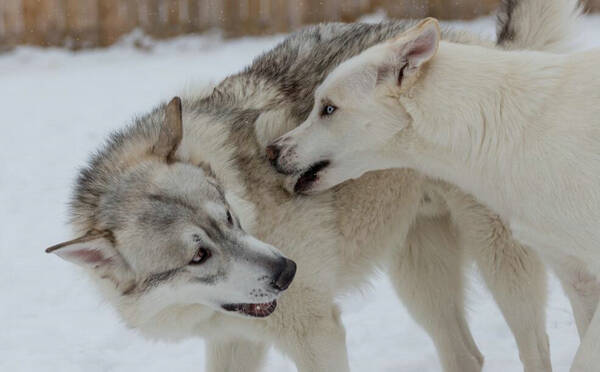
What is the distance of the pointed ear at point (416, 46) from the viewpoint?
3.75m

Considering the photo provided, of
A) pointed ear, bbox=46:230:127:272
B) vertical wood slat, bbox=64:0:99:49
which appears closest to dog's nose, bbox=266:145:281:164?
pointed ear, bbox=46:230:127:272

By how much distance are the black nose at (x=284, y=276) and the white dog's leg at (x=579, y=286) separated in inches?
47.1

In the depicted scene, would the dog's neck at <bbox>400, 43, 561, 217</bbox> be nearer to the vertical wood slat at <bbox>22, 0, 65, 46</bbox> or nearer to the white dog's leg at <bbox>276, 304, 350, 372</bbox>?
the white dog's leg at <bbox>276, 304, 350, 372</bbox>

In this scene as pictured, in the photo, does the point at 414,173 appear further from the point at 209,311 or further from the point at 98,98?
the point at 98,98

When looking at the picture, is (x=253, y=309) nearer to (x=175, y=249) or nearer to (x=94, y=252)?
(x=175, y=249)

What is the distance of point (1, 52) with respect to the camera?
13797 millimetres

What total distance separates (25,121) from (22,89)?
1652mm

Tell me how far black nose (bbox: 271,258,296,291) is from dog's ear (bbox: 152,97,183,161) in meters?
0.74

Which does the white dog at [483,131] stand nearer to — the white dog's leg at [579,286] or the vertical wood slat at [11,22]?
the white dog's leg at [579,286]

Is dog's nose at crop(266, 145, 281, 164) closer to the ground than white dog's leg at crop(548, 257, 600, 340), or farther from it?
farther from it

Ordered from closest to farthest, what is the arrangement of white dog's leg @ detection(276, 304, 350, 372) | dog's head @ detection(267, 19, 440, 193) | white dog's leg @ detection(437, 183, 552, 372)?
dog's head @ detection(267, 19, 440, 193), white dog's leg @ detection(276, 304, 350, 372), white dog's leg @ detection(437, 183, 552, 372)

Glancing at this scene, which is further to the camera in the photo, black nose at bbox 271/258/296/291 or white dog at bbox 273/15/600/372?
black nose at bbox 271/258/296/291

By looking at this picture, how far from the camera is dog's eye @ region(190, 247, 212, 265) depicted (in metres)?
3.77

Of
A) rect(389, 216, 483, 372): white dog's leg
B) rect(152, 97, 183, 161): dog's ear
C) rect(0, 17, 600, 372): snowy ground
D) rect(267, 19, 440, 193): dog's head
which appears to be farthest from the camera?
rect(0, 17, 600, 372): snowy ground
